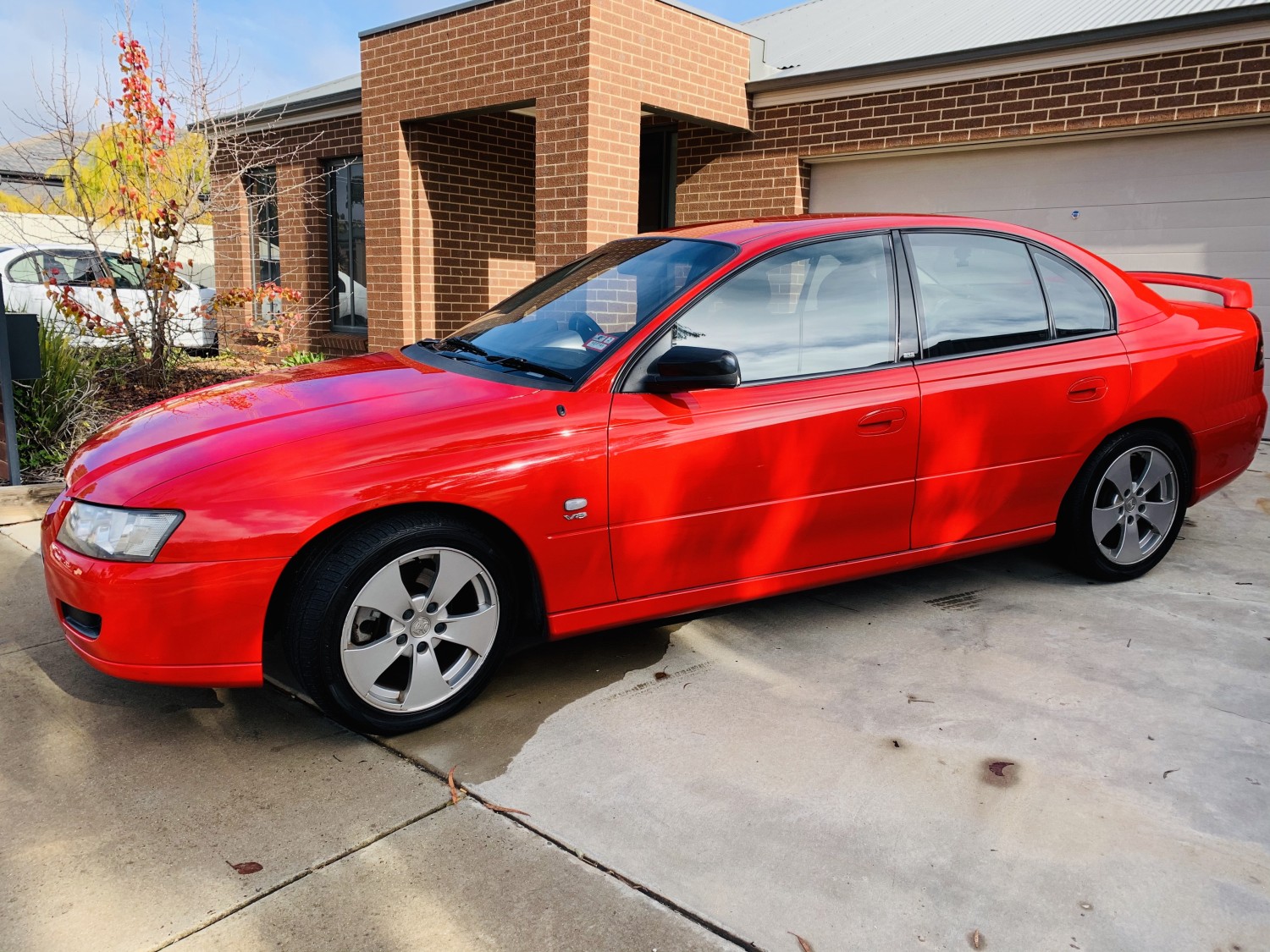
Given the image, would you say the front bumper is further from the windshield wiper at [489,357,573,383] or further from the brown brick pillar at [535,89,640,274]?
the brown brick pillar at [535,89,640,274]

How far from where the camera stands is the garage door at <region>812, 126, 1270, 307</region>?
7406mm

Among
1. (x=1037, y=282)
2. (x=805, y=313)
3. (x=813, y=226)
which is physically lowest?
(x=805, y=313)

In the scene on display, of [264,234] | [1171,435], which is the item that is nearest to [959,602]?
[1171,435]

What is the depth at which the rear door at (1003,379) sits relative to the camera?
389 centimetres

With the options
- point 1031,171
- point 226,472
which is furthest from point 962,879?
point 1031,171

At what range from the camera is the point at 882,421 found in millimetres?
3705

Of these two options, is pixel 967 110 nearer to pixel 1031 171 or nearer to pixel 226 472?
pixel 1031 171

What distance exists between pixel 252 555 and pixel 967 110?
765 cm

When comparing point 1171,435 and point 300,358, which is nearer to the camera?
point 1171,435

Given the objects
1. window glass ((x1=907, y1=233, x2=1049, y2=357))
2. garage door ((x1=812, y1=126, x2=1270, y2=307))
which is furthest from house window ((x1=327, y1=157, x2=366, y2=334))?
window glass ((x1=907, y1=233, x2=1049, y2=357))

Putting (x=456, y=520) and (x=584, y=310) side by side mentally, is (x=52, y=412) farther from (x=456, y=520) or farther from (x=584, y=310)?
(x=456, y=520)

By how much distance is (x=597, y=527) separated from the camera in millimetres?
3260

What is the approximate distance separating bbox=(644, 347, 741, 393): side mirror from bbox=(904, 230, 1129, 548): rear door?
0.98 meters

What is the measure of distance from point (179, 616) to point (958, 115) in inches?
308
